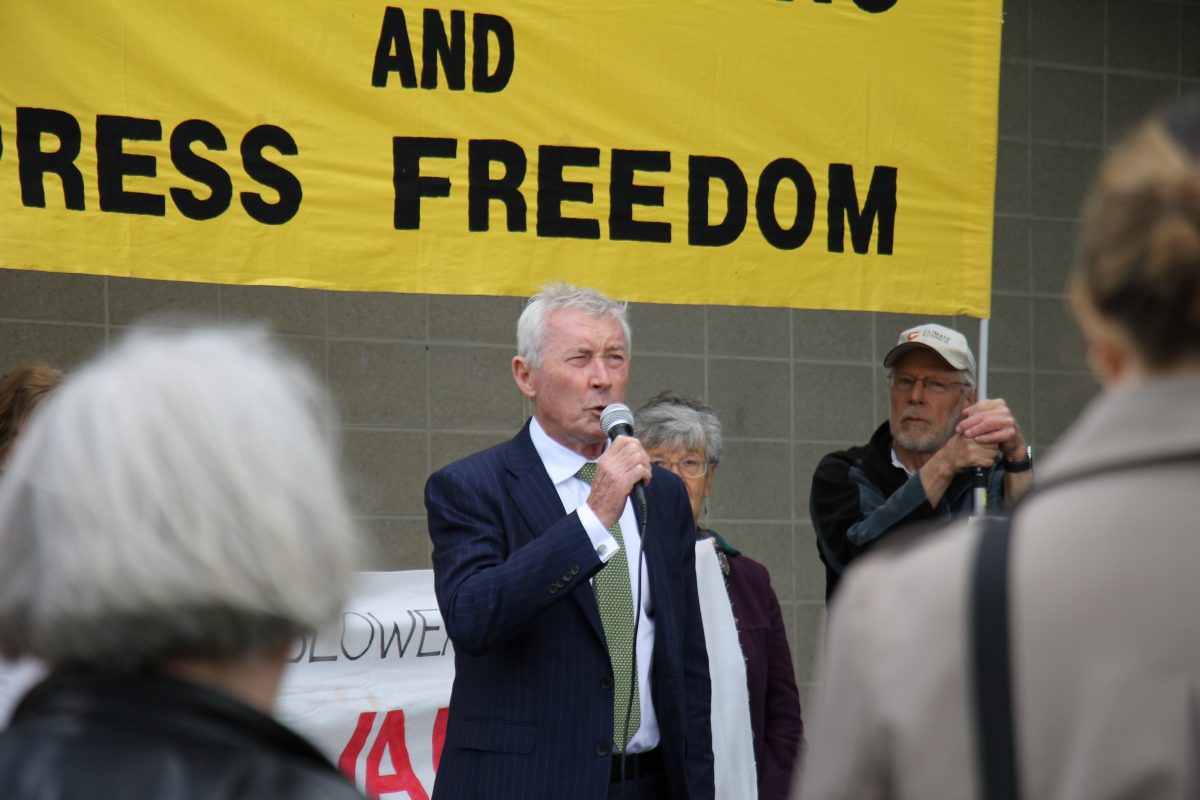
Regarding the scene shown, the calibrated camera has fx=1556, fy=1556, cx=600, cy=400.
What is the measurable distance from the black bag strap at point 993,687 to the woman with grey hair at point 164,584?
1.68ft

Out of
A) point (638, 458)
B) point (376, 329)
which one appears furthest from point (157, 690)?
point (376, 329)

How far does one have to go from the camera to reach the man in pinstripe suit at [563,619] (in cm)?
335

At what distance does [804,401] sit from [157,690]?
6171 millimetres

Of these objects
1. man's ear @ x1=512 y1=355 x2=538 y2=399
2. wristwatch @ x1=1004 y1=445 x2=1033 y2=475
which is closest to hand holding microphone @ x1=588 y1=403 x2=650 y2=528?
man's ear @ x1=512 y1=355 x2=538 y2=399

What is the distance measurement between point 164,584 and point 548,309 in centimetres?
265

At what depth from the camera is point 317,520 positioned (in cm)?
134

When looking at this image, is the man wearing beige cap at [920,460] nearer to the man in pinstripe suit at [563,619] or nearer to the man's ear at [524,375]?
the man in pinstripe suit at [563,619]

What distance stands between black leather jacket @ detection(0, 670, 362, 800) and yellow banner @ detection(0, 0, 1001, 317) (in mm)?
2602

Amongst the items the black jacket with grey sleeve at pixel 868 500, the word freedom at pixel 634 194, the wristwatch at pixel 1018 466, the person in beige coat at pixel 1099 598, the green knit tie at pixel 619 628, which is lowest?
the green knit tie at pixel 619 628

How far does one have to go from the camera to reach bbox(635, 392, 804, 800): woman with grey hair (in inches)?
172

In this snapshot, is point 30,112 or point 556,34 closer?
point 30,112

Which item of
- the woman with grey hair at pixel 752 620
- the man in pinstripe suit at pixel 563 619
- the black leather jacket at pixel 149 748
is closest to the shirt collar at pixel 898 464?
the woman with grey hair at pixel 752 620

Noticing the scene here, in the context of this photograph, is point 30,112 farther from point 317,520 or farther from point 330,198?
point 317,520

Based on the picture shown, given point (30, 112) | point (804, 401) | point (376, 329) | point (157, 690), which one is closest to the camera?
point (157, 690)
